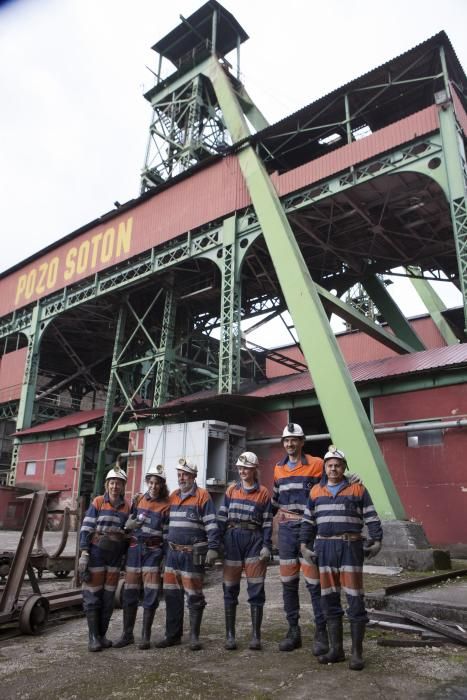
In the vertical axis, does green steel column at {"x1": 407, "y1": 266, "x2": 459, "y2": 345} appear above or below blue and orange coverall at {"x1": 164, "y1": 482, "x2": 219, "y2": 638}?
above

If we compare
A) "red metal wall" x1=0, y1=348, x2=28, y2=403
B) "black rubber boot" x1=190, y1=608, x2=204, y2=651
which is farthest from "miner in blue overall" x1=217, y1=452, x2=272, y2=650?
"red metal wall" x1=0, y1=348, x2=28, y2=403

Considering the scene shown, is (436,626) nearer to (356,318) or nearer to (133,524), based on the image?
(133,524)

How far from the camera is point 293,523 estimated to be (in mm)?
5426

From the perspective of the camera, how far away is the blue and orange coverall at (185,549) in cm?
536

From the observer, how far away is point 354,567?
4684 millimetres

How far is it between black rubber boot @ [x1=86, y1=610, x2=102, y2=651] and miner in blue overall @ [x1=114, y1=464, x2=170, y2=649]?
239 mm

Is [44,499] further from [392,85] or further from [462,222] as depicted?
[392,85]

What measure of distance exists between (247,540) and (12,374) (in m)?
27.2

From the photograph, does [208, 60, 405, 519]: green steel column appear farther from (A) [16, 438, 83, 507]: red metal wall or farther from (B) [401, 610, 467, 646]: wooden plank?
(A) [16, 438, 83, 507]: red metal wall

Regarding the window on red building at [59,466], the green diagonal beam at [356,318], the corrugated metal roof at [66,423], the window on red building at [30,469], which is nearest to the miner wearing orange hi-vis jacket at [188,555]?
the green diagonal beam at [356,318]

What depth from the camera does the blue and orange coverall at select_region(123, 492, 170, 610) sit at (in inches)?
220

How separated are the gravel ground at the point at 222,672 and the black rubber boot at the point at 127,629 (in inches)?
4.9

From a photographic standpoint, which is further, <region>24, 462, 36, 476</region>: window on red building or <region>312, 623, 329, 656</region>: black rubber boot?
<region>24, 462, 36, 476</region>: window on red building

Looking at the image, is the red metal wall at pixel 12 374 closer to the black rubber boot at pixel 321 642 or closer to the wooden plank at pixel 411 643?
the black rubber boot at pixel 321 642
